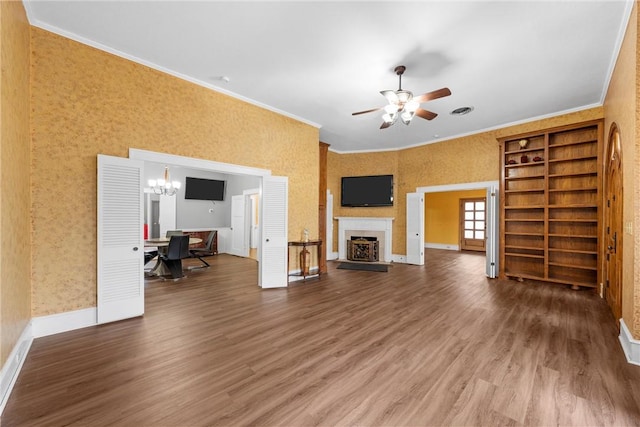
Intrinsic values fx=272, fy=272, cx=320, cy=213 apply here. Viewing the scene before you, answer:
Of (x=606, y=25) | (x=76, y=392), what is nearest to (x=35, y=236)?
(x=76, y=392)

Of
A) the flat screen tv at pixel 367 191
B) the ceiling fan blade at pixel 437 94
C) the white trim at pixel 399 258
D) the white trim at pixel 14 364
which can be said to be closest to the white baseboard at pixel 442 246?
the white trim at pixel 399 258

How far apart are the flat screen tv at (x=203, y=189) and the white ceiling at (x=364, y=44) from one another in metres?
5.21

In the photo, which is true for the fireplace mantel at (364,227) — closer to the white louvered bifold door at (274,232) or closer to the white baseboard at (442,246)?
the white louvered bifold door at (274,232)

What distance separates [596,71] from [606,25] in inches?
46.0

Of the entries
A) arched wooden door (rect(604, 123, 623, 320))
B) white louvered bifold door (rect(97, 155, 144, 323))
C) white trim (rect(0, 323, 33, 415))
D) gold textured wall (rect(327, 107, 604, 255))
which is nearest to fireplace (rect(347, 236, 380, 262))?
gold textured wall (rect(327, 107, 604, 255))

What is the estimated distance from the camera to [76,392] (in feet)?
6.57

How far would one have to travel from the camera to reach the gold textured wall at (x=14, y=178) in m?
2.03

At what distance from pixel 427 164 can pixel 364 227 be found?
8.02 feet

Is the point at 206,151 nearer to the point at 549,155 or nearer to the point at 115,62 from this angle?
the point at 115,62

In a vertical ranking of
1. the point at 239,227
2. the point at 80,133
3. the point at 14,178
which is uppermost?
the point at 80,133

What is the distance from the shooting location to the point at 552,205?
5043 millimetres

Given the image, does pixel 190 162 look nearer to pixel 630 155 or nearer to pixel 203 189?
pixel 630 155

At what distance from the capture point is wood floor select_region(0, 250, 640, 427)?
1801 mm

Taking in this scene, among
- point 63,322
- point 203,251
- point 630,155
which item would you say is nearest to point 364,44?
→ point 630,155
